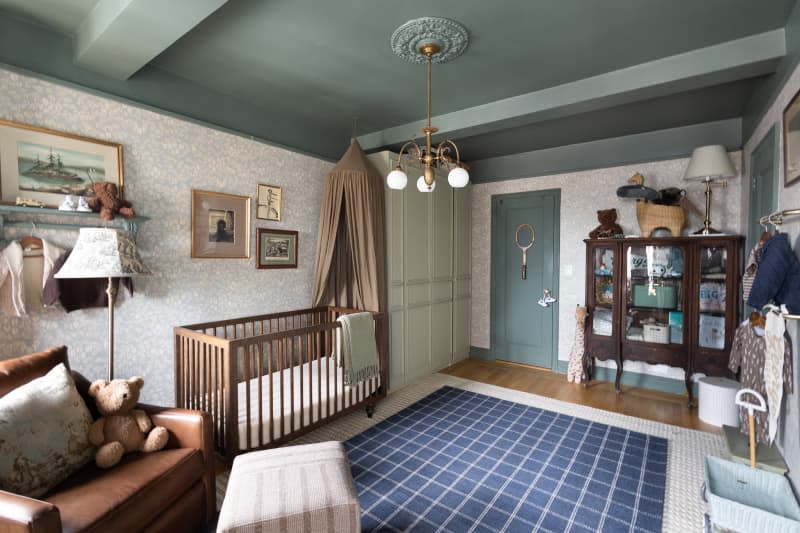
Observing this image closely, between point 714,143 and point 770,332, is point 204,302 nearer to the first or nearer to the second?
point 770,332

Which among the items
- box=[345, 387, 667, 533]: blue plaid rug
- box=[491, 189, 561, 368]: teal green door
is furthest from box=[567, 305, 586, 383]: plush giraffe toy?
box=[345, 387, 667, 533]: blue plaid rug

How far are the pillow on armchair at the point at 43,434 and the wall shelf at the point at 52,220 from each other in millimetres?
948

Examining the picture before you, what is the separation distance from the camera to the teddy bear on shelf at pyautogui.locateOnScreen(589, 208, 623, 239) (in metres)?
3.72

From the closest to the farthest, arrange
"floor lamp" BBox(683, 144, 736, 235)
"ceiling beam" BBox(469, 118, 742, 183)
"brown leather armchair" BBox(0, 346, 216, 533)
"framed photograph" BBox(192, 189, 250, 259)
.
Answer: "brown leather armchair" BBox(0, 346, 216, 533) → "framed photograph" BBox(192, 189, 250, 259) → "floor lamp" BBox(683, 144, 736, 235) → "ceiling beam" BBox(469, 118, 742, 183)

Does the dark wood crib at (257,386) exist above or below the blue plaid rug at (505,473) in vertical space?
above

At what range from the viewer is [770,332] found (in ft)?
6.06

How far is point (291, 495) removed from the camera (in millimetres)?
1410

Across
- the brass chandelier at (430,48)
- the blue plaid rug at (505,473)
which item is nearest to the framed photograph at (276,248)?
the brass chandelier at (430,48)

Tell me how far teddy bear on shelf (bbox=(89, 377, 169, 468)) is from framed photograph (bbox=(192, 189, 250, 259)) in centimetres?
120

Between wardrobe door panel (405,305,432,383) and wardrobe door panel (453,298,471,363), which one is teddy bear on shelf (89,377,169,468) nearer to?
wardrobe door panel (405,305,432,383)

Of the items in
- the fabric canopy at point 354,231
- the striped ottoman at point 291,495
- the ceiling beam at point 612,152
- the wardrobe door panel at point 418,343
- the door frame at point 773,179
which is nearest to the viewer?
the striped ottoman at point 291,495

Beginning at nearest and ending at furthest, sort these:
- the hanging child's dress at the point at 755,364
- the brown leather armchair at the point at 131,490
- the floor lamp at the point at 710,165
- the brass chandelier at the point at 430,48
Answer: the brown leather armchair at the point at 131,490 → the hanging child's dress at the point at 755,364 → the brass chandelier at the point at 430,48 → the floor lamp at the point at 710,165

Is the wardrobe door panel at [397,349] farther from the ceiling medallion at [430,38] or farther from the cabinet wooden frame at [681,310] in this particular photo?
the ceiling medallion at [430,38]

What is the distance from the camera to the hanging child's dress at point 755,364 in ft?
5.99
